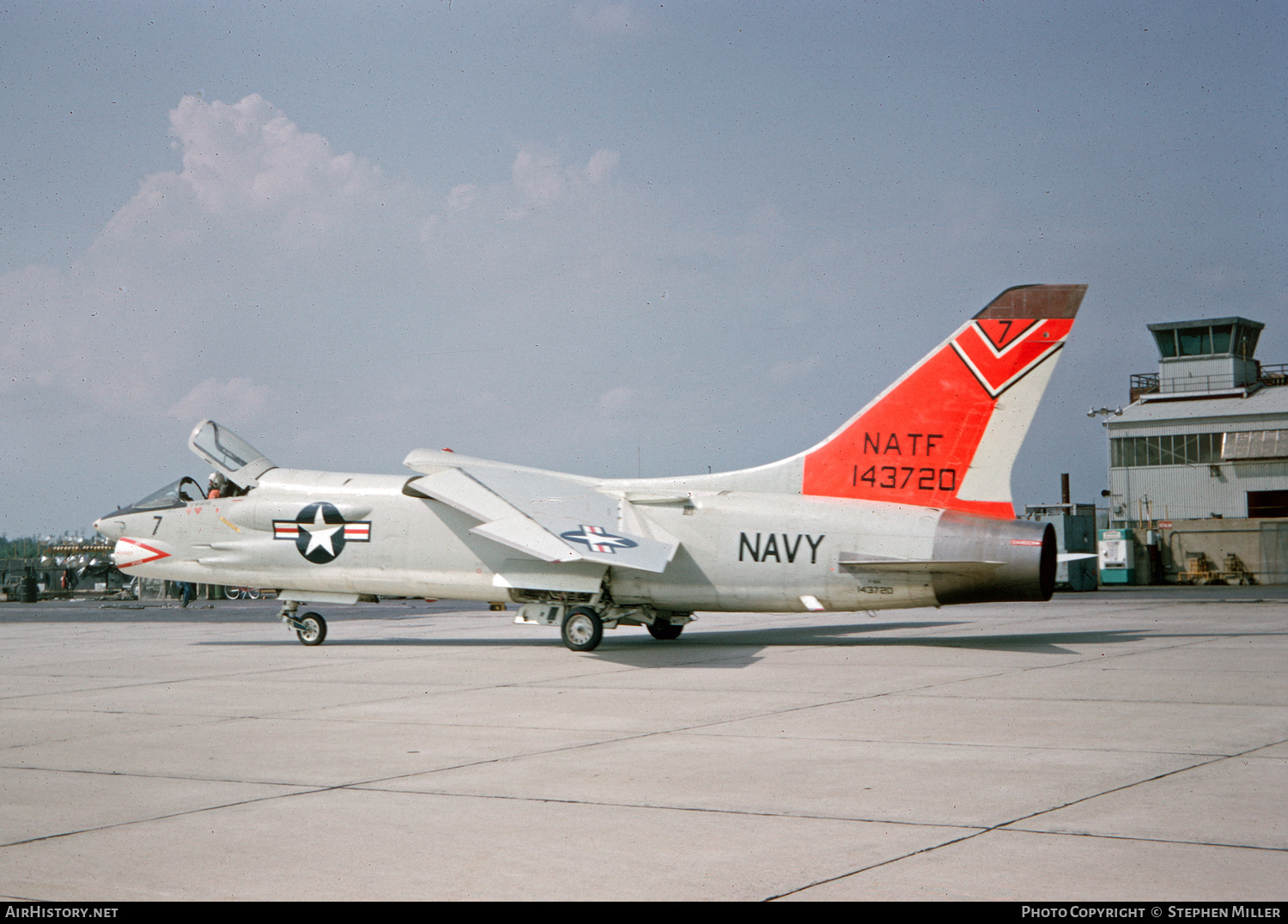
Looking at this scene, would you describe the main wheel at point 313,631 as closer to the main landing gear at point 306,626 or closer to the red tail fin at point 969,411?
the main landing gear at point 306,626

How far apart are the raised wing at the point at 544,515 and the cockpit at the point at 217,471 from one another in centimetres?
355

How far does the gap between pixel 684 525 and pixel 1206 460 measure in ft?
156

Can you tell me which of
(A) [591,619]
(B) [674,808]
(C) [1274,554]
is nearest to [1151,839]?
(B) [674,808]

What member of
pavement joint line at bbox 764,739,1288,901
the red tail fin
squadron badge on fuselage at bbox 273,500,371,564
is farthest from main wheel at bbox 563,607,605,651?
pavement joint line at bbox 764,739,1288,901

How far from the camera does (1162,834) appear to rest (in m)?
5.44

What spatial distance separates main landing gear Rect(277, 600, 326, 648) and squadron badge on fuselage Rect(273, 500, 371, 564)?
1089 millimetres

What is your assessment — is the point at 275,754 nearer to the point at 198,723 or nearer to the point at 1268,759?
the point at 198,723

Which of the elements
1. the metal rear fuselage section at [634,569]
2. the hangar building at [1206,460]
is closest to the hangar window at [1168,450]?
the hangar building at [1206,460]

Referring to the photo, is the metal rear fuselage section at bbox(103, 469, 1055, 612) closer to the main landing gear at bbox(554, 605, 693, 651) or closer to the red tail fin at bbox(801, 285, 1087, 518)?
the main landing gear at bbox(554, 605, 693, 651)

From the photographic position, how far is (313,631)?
18.8m

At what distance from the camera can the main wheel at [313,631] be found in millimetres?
18750

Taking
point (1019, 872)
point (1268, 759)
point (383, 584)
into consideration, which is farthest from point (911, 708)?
point (383, 584)

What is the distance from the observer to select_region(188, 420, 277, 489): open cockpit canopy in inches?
754

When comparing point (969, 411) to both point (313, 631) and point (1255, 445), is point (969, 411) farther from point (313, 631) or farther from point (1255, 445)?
point (1255, 445)
